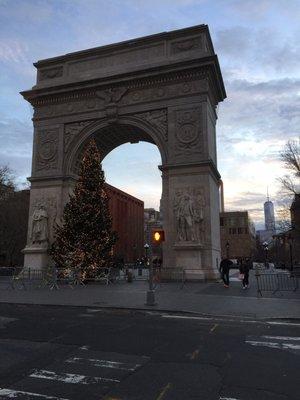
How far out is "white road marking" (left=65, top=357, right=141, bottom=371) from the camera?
23.9 feet

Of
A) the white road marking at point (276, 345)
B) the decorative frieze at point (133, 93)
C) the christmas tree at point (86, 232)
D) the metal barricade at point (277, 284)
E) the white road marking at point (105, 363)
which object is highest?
the decorative frieze at point (133, 93)

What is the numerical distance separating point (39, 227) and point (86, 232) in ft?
16.9

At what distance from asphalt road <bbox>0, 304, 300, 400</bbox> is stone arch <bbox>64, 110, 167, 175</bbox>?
792 inches

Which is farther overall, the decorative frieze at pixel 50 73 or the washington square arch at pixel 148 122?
the decorative frieze at pixel 50 73

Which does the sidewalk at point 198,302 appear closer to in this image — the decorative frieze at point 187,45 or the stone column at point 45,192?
the stone column at point 45,192

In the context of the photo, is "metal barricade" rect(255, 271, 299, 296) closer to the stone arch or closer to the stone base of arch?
the stone arch

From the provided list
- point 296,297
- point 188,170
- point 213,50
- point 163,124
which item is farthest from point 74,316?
point 213,50

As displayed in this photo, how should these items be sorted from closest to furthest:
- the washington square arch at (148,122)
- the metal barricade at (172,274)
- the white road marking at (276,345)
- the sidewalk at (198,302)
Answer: the white road marking at (276,345), the sidewalk at (198,302), the metal barricade at (172,274), the washington square arch at (148,122)

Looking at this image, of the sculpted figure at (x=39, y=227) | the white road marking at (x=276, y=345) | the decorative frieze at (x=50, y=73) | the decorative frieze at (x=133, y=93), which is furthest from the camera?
the decorative frieze at (x=50, y=73)

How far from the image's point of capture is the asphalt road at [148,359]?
6.05m

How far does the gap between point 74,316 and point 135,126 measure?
2081 centimetres

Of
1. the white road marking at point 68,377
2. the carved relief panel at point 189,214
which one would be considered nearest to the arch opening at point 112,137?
the carved relief panel at point 189,214

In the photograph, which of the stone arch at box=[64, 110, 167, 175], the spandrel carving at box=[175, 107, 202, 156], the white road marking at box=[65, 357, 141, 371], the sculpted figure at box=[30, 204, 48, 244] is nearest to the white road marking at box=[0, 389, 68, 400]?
the white road marking at box=[65, 357, 141, 371]

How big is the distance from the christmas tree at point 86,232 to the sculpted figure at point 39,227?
9.09ft
